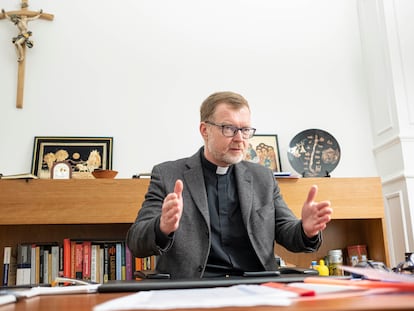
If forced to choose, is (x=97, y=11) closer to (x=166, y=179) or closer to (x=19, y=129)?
(x=19, y=129)

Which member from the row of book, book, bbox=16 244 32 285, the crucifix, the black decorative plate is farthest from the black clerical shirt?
the crucifix

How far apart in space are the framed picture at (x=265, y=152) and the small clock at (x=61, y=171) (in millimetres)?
1041

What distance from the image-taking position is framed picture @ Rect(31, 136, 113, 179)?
248 centimetres

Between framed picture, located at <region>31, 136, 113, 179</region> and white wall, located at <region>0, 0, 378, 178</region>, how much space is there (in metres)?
0.06

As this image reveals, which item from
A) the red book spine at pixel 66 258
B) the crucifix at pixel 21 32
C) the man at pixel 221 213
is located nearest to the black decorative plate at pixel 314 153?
the man at pixel 221 213

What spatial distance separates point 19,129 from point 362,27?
2.35 m

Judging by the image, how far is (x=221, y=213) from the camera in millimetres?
1740

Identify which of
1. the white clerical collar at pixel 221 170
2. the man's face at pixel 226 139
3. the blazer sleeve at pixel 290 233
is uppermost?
the man's face at pixel 226 139

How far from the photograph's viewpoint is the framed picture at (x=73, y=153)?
97.8 inches

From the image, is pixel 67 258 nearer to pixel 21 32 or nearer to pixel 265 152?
pixel 265 152

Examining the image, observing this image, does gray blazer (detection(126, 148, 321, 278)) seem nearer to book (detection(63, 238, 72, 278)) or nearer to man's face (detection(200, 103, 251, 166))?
man's face (detection(200, 103, 251, 166))

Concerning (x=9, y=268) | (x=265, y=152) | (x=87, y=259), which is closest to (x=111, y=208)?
(x=87, y=259)

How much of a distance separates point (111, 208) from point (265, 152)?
999 millimetres

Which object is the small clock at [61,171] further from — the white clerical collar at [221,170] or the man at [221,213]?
the white clerical collar at [221,170]
